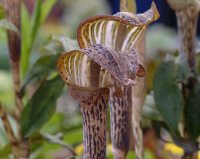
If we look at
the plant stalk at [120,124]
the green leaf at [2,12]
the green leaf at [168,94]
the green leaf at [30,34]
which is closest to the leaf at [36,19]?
the green leaf at [30,34]

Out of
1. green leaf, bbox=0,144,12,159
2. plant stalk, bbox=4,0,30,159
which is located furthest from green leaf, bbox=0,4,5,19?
green leaf, bbox=0,144,12,159

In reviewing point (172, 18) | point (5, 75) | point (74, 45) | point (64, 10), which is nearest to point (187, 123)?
point (74, 45)

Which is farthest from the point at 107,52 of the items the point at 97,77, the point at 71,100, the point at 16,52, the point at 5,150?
the point at 71,100

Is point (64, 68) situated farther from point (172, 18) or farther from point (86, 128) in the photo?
point (172, 18)

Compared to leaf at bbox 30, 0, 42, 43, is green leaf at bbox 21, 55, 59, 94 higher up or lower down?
lower down

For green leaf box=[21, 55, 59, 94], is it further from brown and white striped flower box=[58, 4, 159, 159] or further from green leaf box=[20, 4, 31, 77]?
brown and white striped flower box=[58, 4, 159, 159]

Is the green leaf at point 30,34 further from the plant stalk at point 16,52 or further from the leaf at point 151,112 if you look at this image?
the leaf at point 151,112
